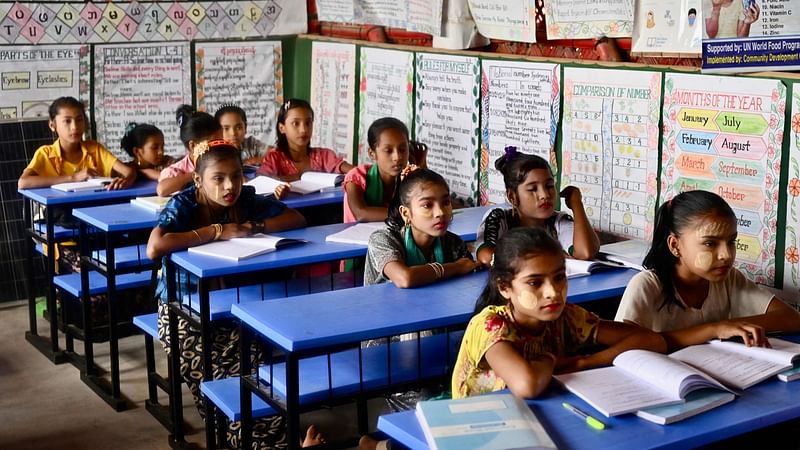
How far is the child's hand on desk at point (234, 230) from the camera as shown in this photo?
13.1 ft

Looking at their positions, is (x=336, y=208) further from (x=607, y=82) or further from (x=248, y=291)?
(x=607, y=82)

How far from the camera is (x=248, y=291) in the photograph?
415 centimetres

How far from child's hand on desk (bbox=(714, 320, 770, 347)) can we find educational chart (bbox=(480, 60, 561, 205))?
2027mm

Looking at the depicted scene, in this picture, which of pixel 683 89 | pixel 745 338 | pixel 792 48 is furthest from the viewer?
pixel 683 89

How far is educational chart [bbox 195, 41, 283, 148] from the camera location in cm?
674

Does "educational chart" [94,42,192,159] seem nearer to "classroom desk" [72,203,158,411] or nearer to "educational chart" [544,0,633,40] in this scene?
"classroom desk" [72,203,158,411]

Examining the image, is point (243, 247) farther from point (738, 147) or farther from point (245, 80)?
point (245, 80)

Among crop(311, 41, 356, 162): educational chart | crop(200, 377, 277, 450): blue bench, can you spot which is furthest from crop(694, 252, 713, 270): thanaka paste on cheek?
crop(311, 41, 356, 162): educational chart

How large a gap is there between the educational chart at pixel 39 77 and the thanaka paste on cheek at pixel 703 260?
447cm

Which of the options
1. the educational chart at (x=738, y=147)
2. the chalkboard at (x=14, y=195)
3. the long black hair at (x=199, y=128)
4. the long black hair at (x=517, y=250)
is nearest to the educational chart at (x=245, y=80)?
the chalkboard at (x=14, y=195)

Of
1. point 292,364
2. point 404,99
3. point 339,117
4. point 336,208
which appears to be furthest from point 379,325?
point 339,117

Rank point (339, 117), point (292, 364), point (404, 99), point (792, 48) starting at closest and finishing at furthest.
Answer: point (292, 364)
point (792, 48)
point (404, 99)
point (339, 117)

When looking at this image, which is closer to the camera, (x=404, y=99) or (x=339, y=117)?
(x=404, y=99)

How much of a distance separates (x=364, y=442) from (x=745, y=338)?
1.05 meters
